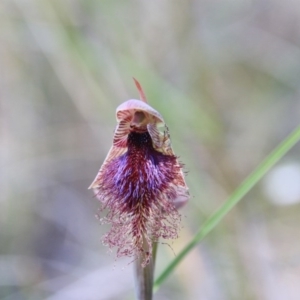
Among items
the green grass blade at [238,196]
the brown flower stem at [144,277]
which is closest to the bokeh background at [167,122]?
the green grass blade at [238,196]

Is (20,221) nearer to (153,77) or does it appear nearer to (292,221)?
(153,77)

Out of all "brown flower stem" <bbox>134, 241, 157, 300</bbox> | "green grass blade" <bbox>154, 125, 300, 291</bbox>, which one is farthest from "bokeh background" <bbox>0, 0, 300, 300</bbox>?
"brown flower stem" <bbox>134, 241, 157, 300</bbox>

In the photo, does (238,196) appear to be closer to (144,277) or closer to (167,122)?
(144,277)

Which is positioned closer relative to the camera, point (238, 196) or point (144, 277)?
point (144, 277)

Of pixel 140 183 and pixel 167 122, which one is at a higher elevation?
pixel 167 122

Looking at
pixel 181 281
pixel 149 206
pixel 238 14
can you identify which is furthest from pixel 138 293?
pixel 238 14

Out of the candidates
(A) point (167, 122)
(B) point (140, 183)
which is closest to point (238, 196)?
(B) point (140, 183)

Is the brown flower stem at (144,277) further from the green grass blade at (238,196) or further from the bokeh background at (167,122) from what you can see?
the bokeh background at (167,122)

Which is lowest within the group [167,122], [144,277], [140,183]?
[144,277]
